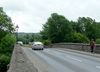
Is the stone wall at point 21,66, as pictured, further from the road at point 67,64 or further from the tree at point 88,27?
the tree at point 88,27

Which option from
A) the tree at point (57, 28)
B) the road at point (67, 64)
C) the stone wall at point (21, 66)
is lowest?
the road at point (67, 64)

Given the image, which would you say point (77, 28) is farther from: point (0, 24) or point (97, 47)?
point (97, 47)

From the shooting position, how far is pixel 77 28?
14925 cm

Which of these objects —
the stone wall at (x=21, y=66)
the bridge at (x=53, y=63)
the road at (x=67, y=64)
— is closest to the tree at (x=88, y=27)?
the bridge at (x=53, y=63)

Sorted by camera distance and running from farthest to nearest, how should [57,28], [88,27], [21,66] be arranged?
[88,27] < [57,28] < [21,66]

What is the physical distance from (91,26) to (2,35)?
93082 mm

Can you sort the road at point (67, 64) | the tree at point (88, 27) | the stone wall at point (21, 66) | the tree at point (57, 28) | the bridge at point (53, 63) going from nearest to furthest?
the stone wall at point (21, 66) < the bridge at point (53, 63) < the road at point (67, 64) < the tree at point (57, 28) < the tree at point (88, 27)

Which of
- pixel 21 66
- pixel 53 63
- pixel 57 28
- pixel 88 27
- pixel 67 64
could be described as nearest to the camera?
pixel 21 66

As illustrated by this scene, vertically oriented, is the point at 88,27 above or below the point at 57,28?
above

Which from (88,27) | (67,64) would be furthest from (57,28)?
(67,64)

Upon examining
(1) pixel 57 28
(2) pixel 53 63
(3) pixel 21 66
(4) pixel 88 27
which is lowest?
(2) pixel 53 63

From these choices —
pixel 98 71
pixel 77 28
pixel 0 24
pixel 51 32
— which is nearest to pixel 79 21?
pixel 77 28

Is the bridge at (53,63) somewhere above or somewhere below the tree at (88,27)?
below

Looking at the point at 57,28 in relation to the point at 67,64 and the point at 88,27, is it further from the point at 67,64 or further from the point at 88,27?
the point at 67,64
